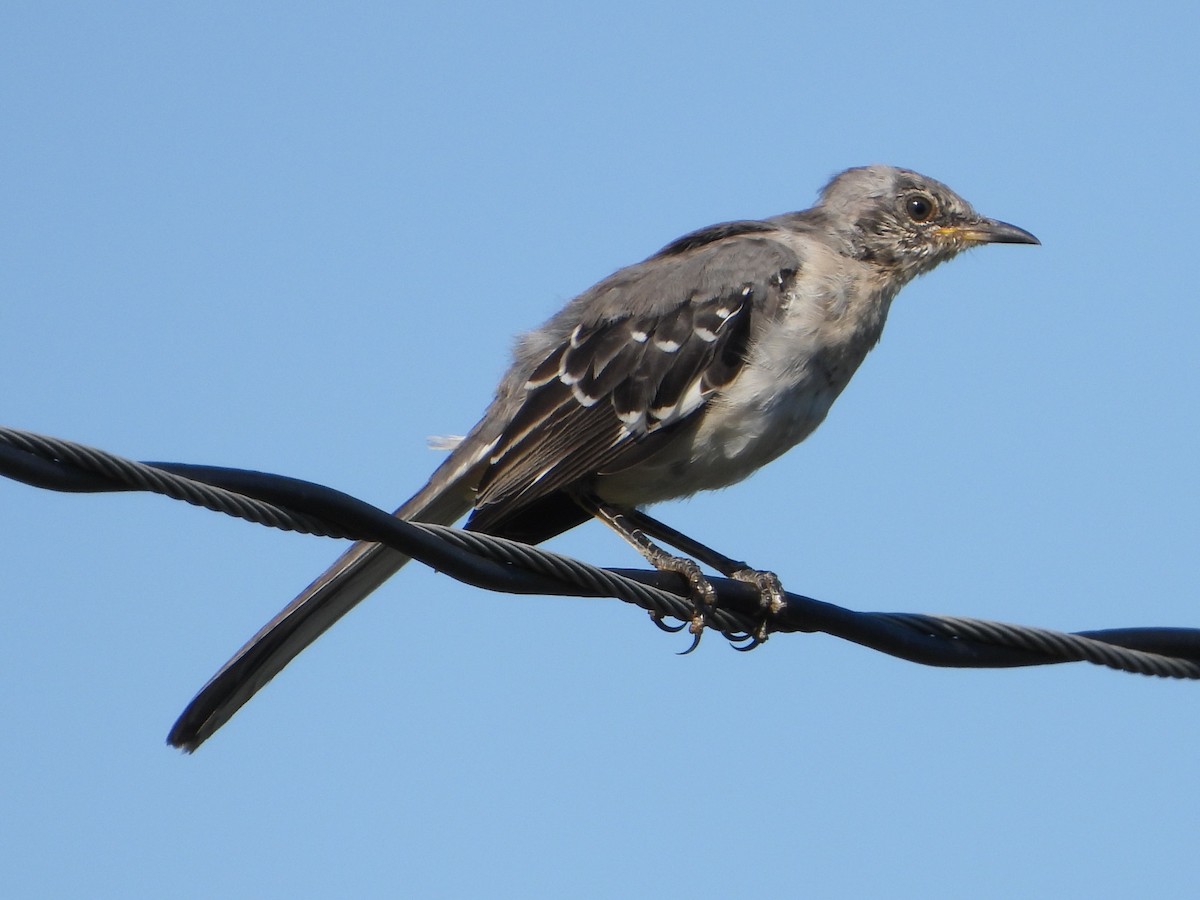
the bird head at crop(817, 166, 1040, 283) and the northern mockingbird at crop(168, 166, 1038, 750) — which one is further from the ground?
the bird head at crop(817, 166, 1040, 283)

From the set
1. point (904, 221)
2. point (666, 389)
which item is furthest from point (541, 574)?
point (904, 221)

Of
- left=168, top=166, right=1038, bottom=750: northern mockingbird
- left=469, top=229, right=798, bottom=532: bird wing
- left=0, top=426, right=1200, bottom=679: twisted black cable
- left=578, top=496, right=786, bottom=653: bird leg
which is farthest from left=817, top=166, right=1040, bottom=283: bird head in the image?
left=0, top=426, right=1200, bottom=679: twisted black cable

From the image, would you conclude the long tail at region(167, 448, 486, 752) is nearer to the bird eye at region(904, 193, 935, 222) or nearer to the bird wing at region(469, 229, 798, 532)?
the bird wing at region(469, 229, 798, 532)

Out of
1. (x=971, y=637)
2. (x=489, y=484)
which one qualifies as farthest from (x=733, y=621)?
(x=489, y=484)

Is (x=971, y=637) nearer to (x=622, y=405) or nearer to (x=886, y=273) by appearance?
(x=622, y=405)

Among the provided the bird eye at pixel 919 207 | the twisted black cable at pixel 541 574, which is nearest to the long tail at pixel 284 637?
the twisted black cable at pixel 541 574

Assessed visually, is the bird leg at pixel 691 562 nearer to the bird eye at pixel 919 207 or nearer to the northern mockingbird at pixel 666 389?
the northern mockingbird at pixel 666 389
